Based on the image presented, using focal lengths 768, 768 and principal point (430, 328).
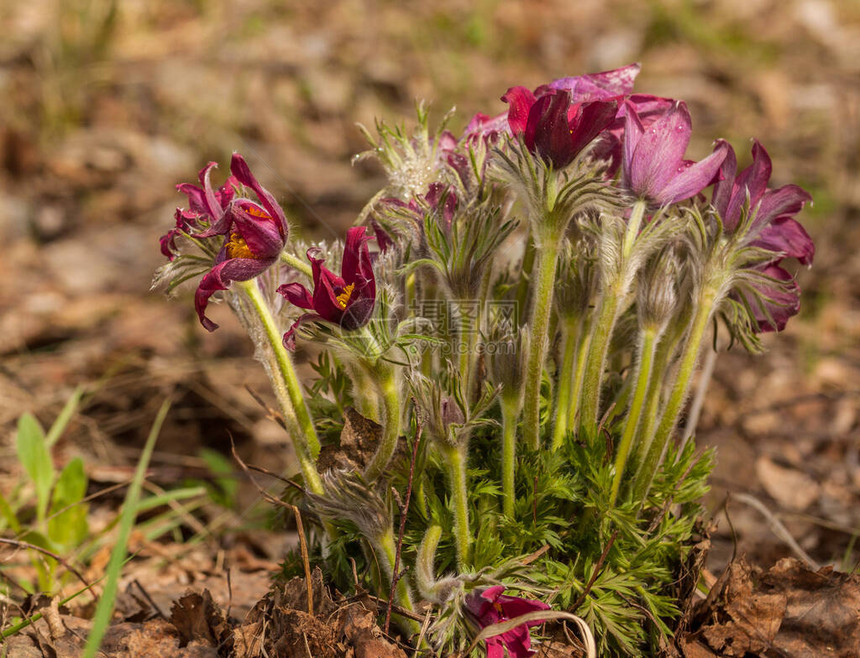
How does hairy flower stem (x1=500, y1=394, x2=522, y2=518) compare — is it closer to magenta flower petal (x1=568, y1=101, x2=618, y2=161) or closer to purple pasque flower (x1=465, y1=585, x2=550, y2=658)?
purple pasque flower (x1=465, y1=585, x2=550, y2=658)

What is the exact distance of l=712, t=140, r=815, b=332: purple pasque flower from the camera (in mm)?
1643

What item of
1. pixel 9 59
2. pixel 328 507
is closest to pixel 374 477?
pixel 328 507

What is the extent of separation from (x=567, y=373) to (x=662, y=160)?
554 mm

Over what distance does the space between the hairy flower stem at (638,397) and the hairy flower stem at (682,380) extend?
0.18ft

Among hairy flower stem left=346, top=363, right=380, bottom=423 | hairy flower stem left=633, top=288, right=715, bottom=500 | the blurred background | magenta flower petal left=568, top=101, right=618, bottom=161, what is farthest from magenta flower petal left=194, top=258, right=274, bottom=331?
the blurred background

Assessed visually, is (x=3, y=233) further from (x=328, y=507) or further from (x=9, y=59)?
(x=328, y=507)

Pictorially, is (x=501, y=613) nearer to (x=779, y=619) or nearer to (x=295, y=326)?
(x=295, y=326)

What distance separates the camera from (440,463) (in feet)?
5.70

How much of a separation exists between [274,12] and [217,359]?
13.2 ft

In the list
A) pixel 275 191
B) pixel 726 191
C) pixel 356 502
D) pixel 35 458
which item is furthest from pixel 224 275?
pixel 275 191

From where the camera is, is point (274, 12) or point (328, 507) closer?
point (328, 507)

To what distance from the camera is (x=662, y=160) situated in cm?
154

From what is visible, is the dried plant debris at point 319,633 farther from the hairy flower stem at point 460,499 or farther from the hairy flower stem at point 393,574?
the hairy flower stem at point 460,499

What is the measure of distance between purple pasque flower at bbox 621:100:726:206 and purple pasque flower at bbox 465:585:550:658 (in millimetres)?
846
